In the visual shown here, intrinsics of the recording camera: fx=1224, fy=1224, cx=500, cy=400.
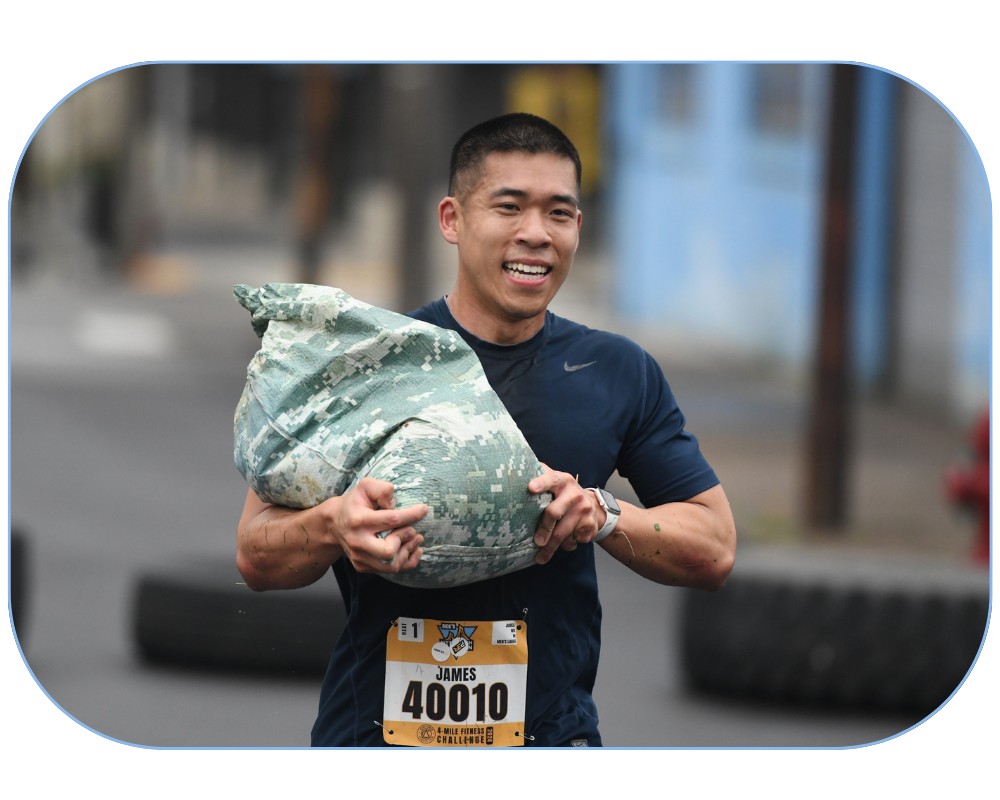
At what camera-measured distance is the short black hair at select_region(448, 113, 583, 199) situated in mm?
2219

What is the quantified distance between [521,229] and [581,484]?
48 centimetres

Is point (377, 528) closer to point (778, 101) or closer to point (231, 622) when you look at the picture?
point (231, 622)

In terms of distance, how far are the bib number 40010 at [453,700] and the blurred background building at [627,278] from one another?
10.9ft

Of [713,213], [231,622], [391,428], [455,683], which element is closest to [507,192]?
[391,428]

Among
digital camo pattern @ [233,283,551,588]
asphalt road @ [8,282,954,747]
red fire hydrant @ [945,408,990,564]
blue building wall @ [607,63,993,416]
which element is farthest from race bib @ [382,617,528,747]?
blue building wall @ [607,63,993,416]

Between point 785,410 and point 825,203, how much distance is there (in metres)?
4.13

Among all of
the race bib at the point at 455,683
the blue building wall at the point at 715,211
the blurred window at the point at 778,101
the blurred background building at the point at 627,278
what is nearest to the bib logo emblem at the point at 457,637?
the race bib at the point at 455,683

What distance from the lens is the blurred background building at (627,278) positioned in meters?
6.96

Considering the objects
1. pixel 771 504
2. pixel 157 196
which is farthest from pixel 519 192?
pixel 157 196

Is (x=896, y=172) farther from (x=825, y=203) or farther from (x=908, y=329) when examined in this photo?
(x=825, y=203)

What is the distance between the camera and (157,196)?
1492 cm

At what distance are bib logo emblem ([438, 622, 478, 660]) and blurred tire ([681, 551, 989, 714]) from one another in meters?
2.08

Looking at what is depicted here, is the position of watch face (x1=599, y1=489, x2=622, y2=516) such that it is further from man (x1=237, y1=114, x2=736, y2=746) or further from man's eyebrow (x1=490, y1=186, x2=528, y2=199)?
man's eyebrow (x1=490, y1=186, x2=528, y2=199)

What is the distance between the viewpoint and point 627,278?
12.0m
